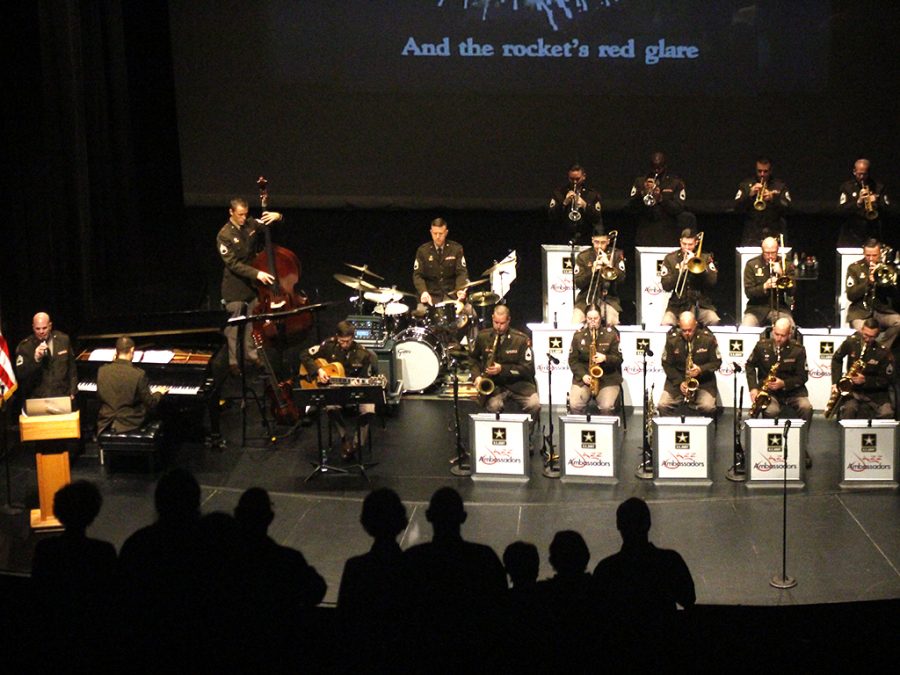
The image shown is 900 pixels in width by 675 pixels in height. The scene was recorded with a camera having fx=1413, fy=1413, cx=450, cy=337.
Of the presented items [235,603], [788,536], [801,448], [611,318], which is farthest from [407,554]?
[611,318]

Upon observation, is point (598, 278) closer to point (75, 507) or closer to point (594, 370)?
point (594, 370)

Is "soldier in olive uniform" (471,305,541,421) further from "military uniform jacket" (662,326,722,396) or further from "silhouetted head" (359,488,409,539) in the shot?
"silhouetted head" (359,488,409,539)

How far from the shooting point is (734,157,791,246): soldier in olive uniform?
14.8 m

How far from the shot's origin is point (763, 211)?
14.9 meters

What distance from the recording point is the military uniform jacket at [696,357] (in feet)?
42.6

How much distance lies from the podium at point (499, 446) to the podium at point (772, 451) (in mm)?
1883

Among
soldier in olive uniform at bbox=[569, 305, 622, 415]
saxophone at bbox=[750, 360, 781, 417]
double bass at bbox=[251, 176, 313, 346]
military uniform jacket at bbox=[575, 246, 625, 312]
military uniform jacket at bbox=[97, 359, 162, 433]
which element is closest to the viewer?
military uniform jacket at bbox=[97, 359, 162, 433]

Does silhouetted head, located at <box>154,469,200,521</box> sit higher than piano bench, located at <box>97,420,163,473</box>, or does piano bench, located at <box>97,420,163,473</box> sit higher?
silhouetted head, located at <box>154,469,200,521</box>

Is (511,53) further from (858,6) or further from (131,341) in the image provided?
(131,341)

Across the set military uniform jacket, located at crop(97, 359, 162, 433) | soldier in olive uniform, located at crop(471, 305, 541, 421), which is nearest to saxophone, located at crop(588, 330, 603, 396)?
soldier in olive uniform, located at crop(471, 305, 541, 421)

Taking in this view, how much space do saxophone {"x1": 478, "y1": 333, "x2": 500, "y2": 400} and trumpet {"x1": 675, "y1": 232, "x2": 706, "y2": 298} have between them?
2206 mm

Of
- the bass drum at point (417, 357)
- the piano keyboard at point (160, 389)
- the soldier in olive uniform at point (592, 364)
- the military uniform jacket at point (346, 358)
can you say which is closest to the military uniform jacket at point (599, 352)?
the soldier in olive uniform at point (592, 364)

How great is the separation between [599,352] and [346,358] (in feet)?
7.84

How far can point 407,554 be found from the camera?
6.25 meters
